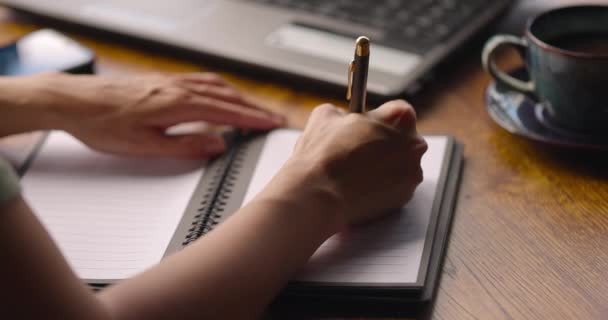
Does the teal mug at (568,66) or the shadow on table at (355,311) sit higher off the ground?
the teal mug at (568,66)

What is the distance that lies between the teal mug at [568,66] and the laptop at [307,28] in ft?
0.32

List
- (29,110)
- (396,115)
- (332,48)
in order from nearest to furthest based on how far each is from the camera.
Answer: (396,115)
(29,110)
(332,48)

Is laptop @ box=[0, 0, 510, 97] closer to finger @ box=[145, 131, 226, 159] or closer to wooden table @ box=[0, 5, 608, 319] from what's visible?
wooden table @ box=[0, 5, 608, 319]

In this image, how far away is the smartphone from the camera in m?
0.82

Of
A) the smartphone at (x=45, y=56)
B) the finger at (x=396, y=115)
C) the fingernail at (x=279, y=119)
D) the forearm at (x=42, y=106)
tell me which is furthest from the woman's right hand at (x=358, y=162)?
the smartphone at (x=45, y=56)

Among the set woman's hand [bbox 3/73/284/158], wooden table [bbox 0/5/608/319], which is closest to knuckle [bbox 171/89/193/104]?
woman's hand [bbox 3/73/284/158]

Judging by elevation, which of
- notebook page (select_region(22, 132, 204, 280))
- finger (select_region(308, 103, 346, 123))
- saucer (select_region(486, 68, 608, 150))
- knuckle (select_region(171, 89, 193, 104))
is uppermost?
finger (select_region(308, 103, 346, 123))

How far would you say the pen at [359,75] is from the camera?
1.78 ft

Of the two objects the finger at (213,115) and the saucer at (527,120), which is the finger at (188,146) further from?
the saucer at (527,120)

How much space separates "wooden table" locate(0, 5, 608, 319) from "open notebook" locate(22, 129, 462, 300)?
0.9 inches

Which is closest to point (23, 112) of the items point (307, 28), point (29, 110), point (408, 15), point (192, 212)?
point (29, 110)

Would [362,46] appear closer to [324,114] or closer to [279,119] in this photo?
[324,114]

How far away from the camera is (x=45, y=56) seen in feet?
2.76

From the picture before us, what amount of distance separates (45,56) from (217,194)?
35cm
